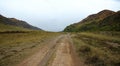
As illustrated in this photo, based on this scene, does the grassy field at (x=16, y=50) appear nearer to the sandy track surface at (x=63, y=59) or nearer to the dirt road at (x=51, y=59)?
the dirt road at (x=51, y=59)

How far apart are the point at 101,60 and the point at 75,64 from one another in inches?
132

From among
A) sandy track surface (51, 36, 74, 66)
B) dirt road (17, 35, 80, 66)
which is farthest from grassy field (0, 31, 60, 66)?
sandy track surface (51, 36, 74, 66)

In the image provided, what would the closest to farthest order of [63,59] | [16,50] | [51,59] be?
[51,59]
[63,59]
[16,50]

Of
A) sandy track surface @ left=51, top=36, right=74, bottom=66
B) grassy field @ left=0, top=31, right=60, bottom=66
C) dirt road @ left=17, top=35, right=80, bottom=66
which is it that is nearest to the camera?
dirt road @ left=17, top=35, right=80, bottom=66

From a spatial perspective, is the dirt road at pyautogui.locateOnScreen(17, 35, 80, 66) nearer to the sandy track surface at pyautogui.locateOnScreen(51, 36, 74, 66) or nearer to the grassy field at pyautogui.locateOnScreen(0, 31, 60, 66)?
the sandy track surface at pyautogui.locateOnScreen(51, 36, 74, 66)

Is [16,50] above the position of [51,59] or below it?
above

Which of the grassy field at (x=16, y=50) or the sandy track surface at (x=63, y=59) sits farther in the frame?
the grassy field at (x=16, y=50)

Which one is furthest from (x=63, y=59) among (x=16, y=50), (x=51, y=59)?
(x=16, y=50)

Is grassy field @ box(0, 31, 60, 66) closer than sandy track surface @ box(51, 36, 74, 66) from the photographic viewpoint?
No

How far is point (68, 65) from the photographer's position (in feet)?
62.2

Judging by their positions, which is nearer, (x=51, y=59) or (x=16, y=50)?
(x=51, y=59)

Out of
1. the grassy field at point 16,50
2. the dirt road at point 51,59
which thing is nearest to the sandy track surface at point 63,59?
the dirt road at point 51,59

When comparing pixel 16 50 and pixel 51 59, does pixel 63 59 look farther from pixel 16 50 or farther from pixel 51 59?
pixel 16 50

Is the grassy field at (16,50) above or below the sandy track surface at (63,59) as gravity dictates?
above
